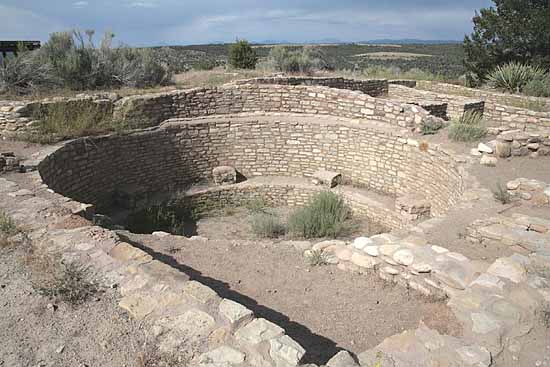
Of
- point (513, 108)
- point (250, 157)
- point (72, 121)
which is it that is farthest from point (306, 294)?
point (513, 108)

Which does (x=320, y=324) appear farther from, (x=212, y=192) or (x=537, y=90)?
(x=537, y=90)

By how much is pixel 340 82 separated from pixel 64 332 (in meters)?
11.8

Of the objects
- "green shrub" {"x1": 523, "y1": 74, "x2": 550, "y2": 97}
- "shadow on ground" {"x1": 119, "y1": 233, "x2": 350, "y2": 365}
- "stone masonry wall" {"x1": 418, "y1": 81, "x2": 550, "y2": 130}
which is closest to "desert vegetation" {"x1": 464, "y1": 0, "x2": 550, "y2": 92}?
"green shrub" {"x1": 523, "y1": 74, "x2": 550, "y2": 97}

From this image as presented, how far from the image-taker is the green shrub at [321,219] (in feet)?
23.1

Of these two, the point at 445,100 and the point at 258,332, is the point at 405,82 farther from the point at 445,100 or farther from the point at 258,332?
the point at 258,332

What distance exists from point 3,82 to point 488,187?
10560mm

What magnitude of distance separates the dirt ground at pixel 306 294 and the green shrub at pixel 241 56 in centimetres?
1492

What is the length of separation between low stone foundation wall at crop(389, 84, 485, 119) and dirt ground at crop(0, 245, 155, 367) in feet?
Answer: 30.9

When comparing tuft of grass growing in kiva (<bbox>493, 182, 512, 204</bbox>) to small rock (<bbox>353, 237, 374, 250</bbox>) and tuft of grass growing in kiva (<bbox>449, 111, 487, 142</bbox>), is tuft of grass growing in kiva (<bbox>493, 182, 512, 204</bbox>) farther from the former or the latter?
tuft of grass growing in kiva (<bbox>449, 111, 487, 142</bbox>)

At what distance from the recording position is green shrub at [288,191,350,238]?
705 cm

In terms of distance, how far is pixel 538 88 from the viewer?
481 inches

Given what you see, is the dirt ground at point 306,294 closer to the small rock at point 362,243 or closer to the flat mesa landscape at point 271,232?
the flat mesa landscape at point 271,232

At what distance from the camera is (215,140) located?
946 centimetres

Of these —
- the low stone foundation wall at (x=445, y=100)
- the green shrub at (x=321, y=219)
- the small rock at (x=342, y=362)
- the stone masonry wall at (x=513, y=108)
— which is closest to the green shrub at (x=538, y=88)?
the stone masonry wall at (x=513, y=108)
